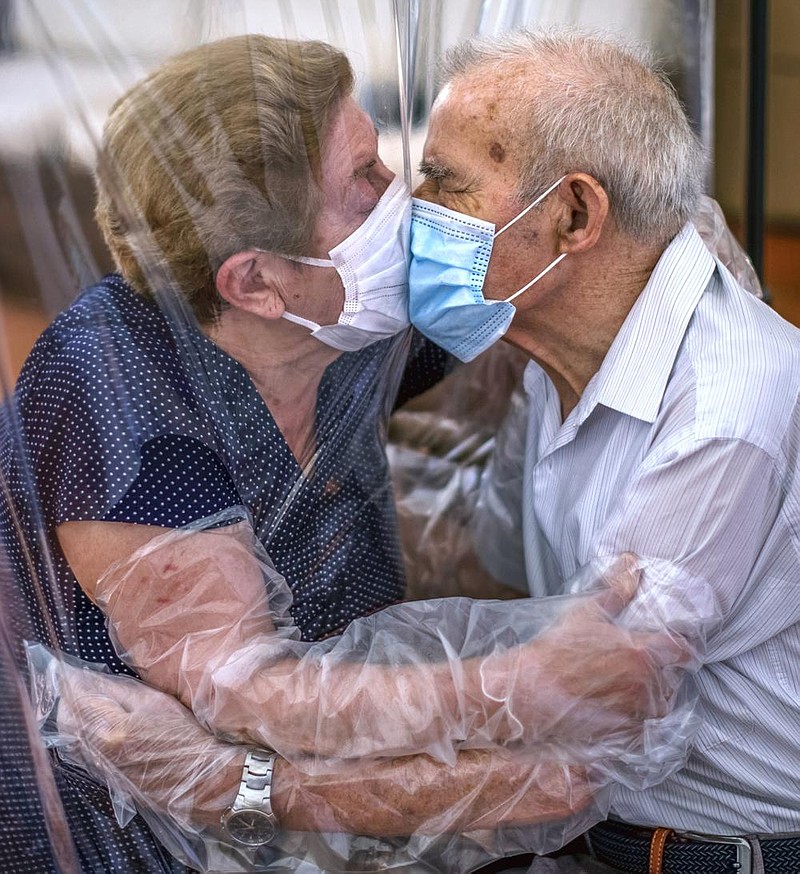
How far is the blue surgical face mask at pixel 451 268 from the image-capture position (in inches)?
54.2

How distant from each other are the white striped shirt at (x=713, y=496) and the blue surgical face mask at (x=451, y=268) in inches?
7.3

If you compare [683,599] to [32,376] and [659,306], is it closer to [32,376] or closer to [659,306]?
A: [659,306]

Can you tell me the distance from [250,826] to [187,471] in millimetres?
424

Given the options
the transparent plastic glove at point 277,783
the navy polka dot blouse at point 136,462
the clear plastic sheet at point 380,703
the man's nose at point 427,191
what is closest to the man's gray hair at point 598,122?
the man's nose at point 427,191

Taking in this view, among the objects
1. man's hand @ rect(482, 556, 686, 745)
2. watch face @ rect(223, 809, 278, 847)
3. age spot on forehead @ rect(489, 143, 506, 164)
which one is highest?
age spot on forehead @ rect(489, 143, 506, 164)

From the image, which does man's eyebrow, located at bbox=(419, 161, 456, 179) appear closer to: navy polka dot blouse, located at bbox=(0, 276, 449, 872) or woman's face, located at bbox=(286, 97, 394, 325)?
woman's face, located at bbox=(286, 97, 394, 325)

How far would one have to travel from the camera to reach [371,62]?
1.28m

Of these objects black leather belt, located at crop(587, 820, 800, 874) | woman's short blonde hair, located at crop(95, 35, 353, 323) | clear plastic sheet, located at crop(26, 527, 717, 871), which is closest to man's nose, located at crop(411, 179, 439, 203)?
woman's short blonde hair, located at crop(95, 35, 353, 323)

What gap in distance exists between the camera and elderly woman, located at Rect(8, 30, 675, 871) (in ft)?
3.82

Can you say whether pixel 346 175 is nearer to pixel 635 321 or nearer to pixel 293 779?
pixel 635 321

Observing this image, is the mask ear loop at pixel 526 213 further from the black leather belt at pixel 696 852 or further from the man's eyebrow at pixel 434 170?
the black leather belt at pixel 696 852

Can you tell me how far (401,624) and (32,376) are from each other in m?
0.52

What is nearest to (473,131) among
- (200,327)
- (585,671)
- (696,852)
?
(200,327)

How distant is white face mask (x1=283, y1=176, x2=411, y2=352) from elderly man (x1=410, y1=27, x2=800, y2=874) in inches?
1.2
